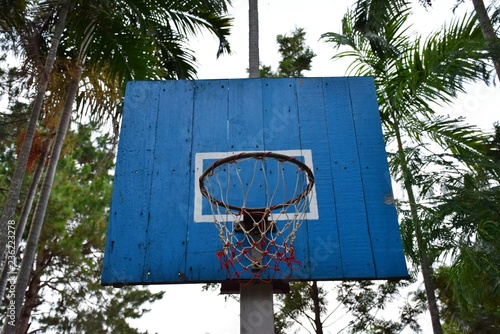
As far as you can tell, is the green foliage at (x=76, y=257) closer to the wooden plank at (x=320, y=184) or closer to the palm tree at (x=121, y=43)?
the palm tree at (x=121, y=43)

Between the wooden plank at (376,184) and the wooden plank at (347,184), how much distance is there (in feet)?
0.16

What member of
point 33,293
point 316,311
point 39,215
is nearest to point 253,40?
point 39,215

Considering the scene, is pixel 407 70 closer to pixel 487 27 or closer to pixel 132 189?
pixel 487 27

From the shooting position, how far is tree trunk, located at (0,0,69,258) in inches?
180

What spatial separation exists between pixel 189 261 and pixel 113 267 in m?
0.54

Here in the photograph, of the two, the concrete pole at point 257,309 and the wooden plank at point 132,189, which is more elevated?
the wooden plank at point 132,189

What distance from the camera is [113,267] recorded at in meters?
3.18

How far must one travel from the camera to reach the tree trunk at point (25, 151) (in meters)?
4.56

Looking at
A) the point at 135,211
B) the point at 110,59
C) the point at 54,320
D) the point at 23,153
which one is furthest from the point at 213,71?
the point at 54,320

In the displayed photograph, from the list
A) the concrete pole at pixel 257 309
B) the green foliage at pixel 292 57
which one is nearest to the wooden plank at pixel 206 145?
the concrete pole at pixel 257 309

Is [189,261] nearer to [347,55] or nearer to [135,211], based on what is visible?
[135,211]

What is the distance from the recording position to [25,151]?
5133 mm

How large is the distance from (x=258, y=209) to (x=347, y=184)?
2.60 ft

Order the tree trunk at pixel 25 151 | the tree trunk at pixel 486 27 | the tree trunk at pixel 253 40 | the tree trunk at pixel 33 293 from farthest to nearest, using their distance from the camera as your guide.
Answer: the tree trunk at pixel 33 293 → the tree trunk at pixel 253 40 → the tree trunk at pixel 25 151 → the tree trunk at pixel 486 27
